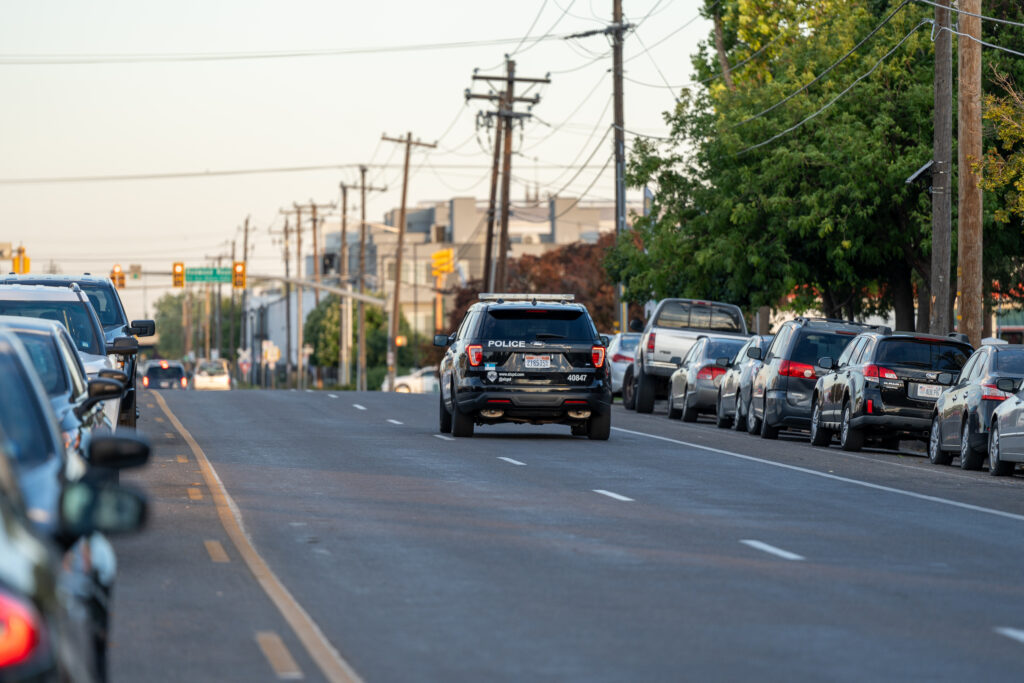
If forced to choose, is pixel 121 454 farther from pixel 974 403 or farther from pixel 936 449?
pixel 936 449

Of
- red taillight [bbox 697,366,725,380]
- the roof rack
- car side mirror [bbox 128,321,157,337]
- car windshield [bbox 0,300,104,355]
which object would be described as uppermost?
the roof rack

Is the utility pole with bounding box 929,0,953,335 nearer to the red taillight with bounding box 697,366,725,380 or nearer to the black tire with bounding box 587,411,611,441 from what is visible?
the red taillight with bounding box 697,366,725,380

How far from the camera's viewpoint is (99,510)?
5.29 metres

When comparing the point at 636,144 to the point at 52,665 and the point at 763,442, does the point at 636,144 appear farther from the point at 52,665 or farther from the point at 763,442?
the point at 52,665

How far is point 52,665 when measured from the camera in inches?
169

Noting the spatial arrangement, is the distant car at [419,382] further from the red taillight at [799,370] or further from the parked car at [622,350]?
the red taillight at [799,370]

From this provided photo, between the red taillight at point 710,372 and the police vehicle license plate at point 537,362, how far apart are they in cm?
1034

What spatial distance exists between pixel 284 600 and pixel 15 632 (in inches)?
240

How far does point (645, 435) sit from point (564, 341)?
11.6 ft

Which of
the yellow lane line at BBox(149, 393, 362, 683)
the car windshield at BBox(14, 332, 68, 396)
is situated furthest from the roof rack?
the car windshield at BBox(14, 332, 68, 396)

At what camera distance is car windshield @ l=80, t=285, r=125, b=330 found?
22.6 m

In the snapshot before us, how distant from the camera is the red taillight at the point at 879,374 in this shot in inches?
991

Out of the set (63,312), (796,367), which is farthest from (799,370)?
(63,312)

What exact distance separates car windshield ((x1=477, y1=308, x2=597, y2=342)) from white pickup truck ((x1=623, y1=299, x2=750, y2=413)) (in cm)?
1164
